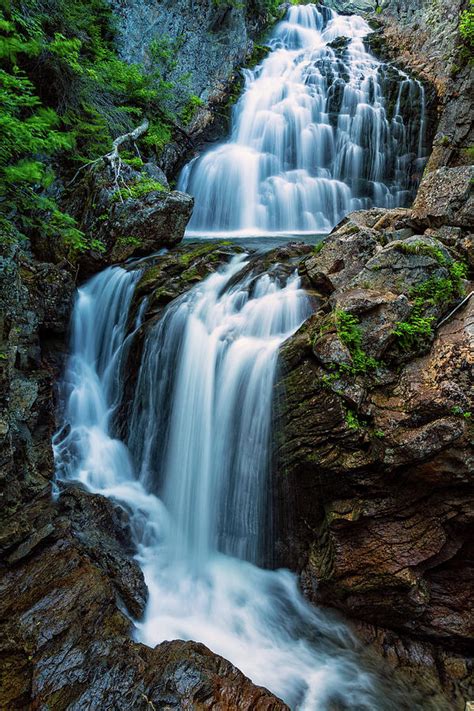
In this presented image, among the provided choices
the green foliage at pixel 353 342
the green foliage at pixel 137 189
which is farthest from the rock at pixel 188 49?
the green foliage at pixel 353 342

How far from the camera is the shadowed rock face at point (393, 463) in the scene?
13.6 ft

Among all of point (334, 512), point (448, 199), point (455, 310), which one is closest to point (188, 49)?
point (448, 199)

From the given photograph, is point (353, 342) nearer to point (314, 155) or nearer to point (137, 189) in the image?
point (137, 189)

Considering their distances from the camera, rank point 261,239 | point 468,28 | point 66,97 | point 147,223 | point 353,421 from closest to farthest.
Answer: point 353,421 → point 468,28 → point 147,223 → point 66,97 → point 261,239

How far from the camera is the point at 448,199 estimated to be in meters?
5.68

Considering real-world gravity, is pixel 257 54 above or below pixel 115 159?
above

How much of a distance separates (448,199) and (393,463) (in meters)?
3.89

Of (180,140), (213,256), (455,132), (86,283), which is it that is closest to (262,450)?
(213,256)

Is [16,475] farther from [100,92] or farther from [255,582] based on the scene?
[100,92]

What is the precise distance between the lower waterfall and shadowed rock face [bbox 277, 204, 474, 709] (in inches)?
21.7

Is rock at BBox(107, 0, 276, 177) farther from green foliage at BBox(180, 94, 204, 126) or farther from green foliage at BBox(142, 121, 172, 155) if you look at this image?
green foliage at BBox(142, 121, 172, 155)

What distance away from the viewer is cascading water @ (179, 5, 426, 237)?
11.9 m

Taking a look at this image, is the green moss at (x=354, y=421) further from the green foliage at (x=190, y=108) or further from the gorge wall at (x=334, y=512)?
the green foliage at (x=190, y=108)

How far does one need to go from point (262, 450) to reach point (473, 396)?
2.61 meters
